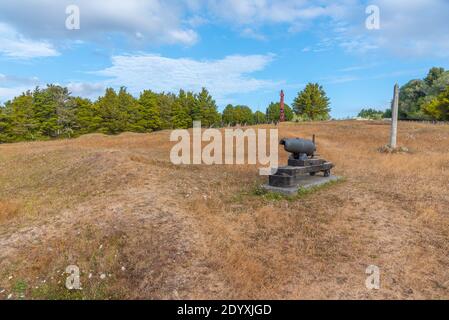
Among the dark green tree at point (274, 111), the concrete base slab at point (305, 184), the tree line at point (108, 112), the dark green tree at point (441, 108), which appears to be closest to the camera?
the concrete base slab at point (305, 184)

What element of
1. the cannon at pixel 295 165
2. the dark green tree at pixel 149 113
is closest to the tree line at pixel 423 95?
the dark green tree at pixel 149 113

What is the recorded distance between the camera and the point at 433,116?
44.1 metres

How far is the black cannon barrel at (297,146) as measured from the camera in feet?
31.1

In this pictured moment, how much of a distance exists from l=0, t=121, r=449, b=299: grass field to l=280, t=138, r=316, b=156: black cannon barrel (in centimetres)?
140

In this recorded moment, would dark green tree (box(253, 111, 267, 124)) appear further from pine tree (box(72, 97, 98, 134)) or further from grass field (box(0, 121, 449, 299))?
grass field (box(0, 121, 449, 299))

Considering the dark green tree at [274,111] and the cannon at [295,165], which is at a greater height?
the dark green tree at [274,111]

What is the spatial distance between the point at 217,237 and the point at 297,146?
4510 millimetres

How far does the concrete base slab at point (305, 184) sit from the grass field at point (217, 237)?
320 mm

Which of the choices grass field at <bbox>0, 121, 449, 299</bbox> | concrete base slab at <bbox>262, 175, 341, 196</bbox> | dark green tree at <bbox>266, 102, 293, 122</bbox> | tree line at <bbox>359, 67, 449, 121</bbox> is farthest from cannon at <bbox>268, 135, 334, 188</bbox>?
dark green tree at <bbox>266, 102, 293, 122</bbox>

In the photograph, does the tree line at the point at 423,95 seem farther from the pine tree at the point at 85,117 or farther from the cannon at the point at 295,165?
the pine tree at the point at 85,117

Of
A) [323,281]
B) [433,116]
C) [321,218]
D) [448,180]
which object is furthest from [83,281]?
[433,116]

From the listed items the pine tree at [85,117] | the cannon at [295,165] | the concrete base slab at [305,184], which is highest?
the pine tree at [85,117]

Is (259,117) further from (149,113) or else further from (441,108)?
(441,108)

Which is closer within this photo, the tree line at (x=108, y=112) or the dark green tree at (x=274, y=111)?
the tree line at (x=108, y=112)
